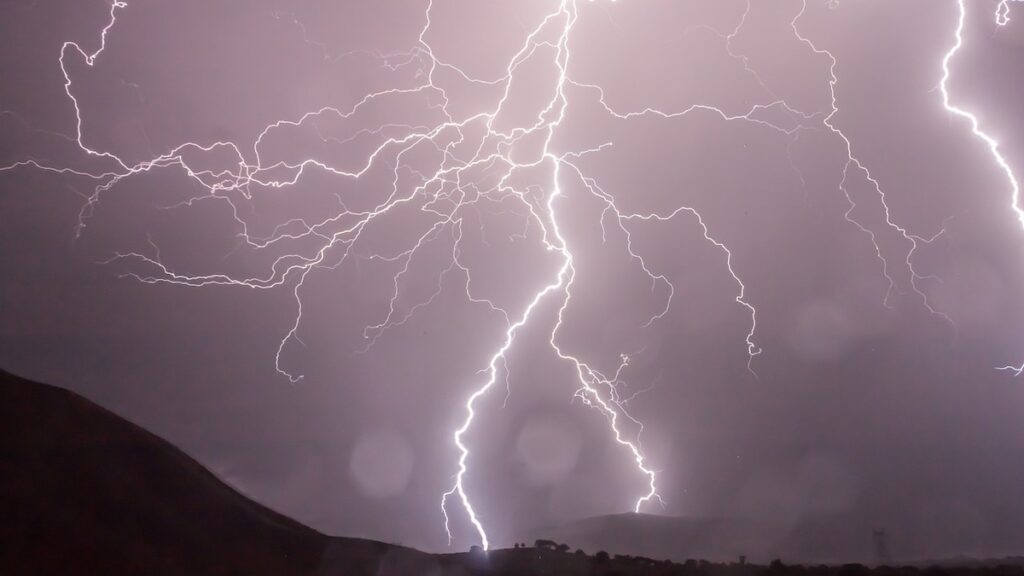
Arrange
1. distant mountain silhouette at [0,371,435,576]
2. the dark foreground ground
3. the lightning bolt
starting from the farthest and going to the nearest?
the lightning bolt → the dark foreground ground → distant mountain silhouette at [0,371,435,576]

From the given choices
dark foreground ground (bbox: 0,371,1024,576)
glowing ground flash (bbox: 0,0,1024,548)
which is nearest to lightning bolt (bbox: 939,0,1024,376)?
glowing ground flash (bbox: 0,0,1024,548)

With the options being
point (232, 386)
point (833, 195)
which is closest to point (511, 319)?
point (232, 386)

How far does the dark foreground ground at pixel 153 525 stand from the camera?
4.97m

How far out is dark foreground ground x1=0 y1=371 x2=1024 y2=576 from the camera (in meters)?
4.97

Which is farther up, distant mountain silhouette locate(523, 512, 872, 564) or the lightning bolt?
the lightning bolt

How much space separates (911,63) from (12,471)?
27.5ft

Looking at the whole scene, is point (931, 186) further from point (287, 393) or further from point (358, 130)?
point (287, 393)

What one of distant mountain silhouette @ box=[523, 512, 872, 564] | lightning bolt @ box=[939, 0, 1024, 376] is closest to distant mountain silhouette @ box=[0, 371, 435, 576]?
distant mountain silhouette @ box=[523, 512, 872, 564]

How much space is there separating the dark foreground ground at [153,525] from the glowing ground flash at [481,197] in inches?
26.8

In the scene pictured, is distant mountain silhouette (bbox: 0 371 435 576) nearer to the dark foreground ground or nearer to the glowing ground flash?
the dark foreground ground

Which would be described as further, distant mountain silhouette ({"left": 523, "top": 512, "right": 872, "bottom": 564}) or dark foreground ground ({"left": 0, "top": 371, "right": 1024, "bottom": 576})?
distant mountain silhouette ({"left": 523, "top": 512, "right": 872, "bottom": 564})

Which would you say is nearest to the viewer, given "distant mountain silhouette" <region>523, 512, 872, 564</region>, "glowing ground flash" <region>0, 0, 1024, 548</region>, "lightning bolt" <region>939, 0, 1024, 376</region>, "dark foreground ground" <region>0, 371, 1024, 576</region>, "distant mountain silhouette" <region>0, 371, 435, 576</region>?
"distant mountain silhouette" <region>0, 371, 435, 576</region>

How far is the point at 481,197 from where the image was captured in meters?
6.23

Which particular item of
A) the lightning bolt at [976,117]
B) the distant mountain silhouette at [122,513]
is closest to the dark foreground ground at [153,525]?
the distant mountain silhouette at [122,513]
